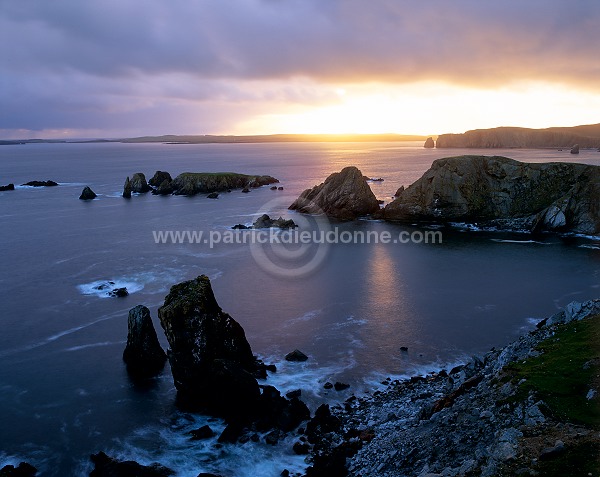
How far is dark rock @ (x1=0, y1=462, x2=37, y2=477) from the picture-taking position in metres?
29.5

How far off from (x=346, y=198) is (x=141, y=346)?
7779 centimetres

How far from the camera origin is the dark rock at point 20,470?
29469 mm

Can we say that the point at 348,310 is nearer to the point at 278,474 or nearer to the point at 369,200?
the point at 278,474

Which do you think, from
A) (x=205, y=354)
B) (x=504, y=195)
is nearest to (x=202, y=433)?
(x=205, y=354)

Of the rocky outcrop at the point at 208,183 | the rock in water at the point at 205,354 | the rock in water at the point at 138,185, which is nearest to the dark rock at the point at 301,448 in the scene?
the rock in water at the point at 205,354

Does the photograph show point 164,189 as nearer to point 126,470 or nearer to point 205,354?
point 205,354

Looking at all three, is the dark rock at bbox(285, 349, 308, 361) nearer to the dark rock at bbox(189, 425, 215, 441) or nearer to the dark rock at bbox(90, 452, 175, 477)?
the dark rock at bbox(189, 425, 215, 441)

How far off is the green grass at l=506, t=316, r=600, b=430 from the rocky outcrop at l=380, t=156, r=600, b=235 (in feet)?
219

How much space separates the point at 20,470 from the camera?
30.3 m

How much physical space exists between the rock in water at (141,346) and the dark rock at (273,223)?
59.5m

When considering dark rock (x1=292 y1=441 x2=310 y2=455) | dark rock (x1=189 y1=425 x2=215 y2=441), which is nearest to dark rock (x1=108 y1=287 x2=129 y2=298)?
dark rock (x1=189 y1=425 x2=215 y2=441)

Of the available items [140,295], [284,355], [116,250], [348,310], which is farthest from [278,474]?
[116,250]

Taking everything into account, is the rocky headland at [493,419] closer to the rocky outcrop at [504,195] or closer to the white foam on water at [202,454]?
the white foam on water at [202,454]

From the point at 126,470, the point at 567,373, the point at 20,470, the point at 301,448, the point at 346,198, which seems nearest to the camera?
the point at 567,373
